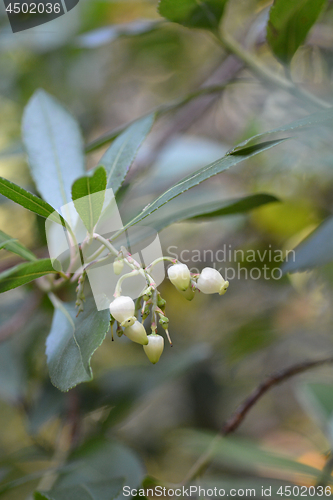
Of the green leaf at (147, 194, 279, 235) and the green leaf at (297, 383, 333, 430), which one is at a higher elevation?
the green leaf at (147, 194, 279, 235)

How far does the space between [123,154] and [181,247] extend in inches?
32.4

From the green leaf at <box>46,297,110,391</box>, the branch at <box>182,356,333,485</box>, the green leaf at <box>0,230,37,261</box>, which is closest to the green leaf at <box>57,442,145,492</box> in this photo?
the branch at <box>182,356,333,485</box>

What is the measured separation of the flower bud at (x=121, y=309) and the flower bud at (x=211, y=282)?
9 centimetres

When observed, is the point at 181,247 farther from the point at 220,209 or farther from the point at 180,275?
the point at 180,275

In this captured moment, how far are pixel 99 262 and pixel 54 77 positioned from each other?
104cm

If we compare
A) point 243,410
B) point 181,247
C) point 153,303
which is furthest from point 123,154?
point 181,247

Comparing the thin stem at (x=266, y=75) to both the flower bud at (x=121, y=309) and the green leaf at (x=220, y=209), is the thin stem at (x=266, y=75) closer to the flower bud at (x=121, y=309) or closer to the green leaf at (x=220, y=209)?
the green leaf at (x=220, y=209)

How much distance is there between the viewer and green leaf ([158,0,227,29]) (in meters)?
0.62

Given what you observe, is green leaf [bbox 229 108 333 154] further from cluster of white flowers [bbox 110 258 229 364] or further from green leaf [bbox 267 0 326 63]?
green leaf [bbox 267 0 326 63]

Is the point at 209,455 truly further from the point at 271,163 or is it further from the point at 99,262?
the point at 271,163

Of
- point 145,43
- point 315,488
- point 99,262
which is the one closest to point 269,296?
point 315,488

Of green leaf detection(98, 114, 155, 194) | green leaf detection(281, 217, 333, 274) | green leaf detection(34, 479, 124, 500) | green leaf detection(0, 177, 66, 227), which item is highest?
green leaf detection(0, 177, 66, 227)

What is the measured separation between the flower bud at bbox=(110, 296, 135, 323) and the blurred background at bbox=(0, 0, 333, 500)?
1.01ft

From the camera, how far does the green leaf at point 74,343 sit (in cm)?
38
